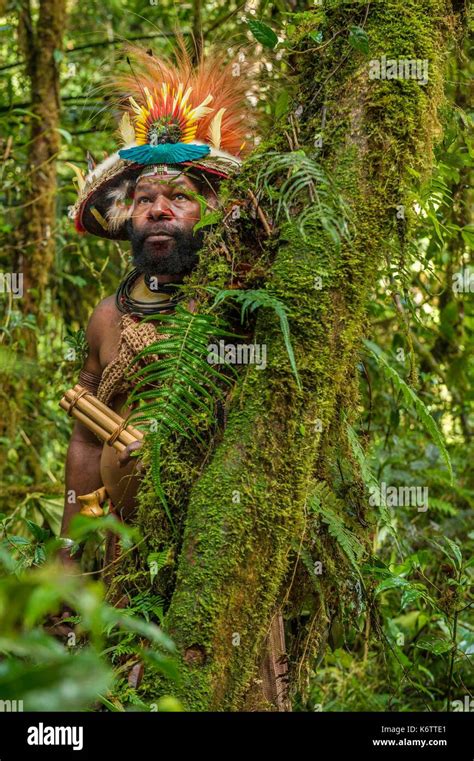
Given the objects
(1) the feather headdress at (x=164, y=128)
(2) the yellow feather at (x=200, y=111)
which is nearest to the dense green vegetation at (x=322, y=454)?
(1) the feather headdress at (x=164, y=128)

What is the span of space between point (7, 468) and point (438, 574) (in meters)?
2.55

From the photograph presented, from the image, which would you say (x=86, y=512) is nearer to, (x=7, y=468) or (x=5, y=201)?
(x=7, y=468)

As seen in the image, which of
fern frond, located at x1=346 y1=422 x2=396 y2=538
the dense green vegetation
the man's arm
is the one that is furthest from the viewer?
the man's arm

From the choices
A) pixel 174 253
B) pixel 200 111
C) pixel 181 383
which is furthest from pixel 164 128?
pixel 181 383

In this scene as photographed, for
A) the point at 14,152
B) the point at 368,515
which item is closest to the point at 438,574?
the point at 368,515

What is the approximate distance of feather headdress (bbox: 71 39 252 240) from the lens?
298 cm

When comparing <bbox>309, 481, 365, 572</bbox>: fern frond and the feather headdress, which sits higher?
the feather headdress

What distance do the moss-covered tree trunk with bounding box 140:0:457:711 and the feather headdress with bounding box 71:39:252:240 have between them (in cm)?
82

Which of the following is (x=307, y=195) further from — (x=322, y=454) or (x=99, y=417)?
(x=99, y=417)

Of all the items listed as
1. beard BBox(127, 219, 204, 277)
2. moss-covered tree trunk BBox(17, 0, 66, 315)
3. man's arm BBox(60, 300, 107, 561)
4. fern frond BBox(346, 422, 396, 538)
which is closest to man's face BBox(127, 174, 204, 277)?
beard BBox(127, 219, 204, 277)

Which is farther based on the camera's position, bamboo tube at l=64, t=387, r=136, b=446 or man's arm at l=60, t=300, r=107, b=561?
man's arm at l=60, t=300, r=107, b=561

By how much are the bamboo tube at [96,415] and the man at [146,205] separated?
54mm

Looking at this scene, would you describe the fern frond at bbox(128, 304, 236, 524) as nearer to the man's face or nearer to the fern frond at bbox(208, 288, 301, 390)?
the fern frond at bbox(208, 288, 301, 390)

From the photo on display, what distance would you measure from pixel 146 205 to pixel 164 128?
10.7 inches
